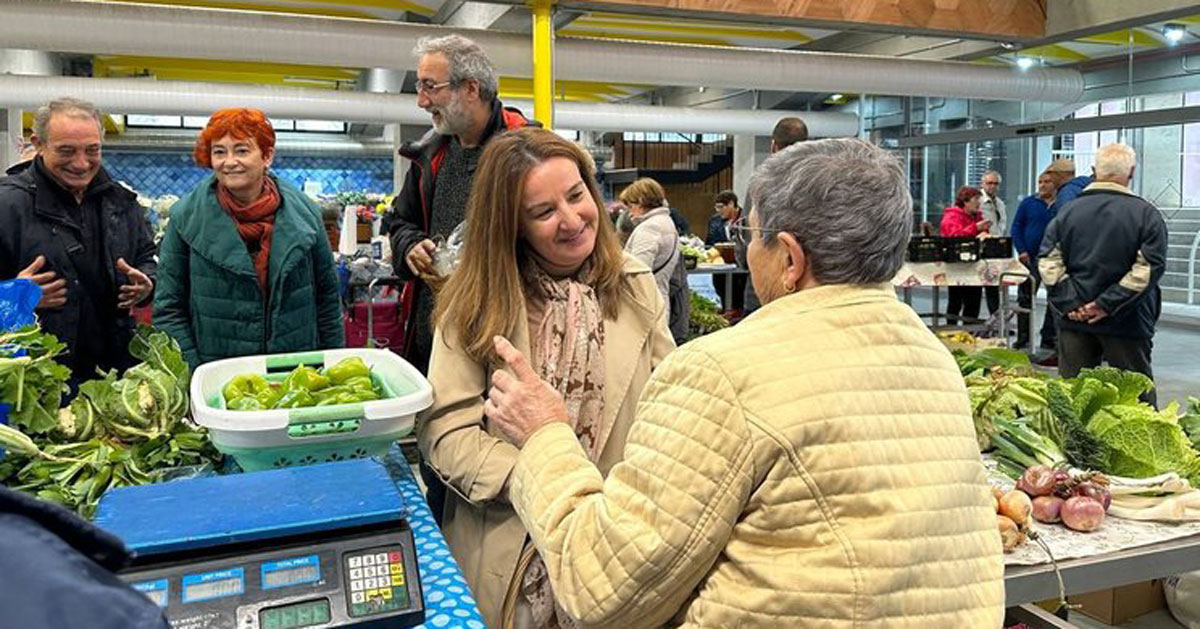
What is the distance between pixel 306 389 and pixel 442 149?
3.92 feet

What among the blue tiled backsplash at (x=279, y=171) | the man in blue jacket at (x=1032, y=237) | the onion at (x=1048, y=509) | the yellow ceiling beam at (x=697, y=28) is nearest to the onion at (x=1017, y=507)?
the onion at (x=1048, y=509)

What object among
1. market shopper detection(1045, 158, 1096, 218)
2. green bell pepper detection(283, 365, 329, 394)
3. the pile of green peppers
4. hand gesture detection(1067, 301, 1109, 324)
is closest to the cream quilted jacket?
the pile of green peppers

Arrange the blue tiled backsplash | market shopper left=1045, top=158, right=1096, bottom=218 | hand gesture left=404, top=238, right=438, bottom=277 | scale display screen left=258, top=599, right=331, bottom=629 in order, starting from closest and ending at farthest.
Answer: scale display screen left=258, top=599, right=331, bottom=629
hand gesture left=404, top=238, right=438, bottom=277
market shopper left=1045, top=158, right=1096, bottom=218
the blue tiled backsplash

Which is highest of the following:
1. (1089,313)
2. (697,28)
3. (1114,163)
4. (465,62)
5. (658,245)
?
(697,28)

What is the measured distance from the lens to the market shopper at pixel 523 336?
5.66 feet

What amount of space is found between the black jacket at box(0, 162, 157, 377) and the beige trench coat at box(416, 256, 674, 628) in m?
1.81

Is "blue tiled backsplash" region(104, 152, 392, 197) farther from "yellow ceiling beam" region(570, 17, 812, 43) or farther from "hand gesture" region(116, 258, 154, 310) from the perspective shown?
"hand gesture" region(116, 258, 154, 310)

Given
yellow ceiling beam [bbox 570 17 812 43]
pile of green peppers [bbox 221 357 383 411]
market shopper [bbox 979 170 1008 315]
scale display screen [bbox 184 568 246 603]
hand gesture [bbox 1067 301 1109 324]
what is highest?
yellow ceiling beam [bbox 570 17 812 43]

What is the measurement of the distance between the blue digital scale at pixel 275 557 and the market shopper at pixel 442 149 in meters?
1.23

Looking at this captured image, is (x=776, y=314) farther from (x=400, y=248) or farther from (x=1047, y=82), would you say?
(x=1047, y=82)

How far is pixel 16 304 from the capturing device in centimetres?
185

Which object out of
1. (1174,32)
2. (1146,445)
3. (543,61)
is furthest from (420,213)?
(1174,32)

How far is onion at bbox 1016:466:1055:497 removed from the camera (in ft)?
7.81

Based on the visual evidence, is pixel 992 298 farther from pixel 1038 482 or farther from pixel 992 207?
pixel 1038 482
